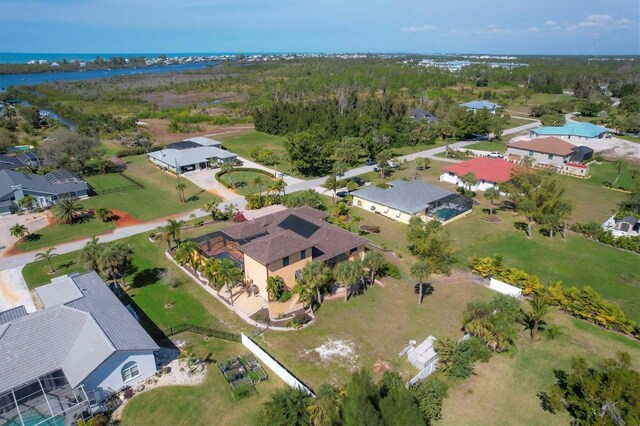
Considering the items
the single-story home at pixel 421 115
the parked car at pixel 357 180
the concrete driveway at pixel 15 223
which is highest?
the single-story home at pixel 421 115

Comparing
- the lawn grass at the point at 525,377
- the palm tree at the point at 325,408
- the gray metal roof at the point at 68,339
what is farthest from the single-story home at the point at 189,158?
the lawn grass at the point at 525,377

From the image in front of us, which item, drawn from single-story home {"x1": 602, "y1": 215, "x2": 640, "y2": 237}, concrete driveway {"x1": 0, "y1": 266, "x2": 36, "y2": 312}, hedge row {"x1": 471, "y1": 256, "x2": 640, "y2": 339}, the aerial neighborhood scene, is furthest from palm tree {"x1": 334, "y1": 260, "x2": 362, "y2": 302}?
single-story home {"x1": 602, "y1": 215, "x2": 640, "y2": 237}

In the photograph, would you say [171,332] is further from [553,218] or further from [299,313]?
[553,218]

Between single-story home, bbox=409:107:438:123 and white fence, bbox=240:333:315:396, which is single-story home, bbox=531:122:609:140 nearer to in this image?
single-story home, bbox=409:107:438:123

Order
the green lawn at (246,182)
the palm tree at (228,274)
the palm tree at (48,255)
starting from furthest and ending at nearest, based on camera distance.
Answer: the green lawn at (246,182)
the palm tree at (48,255)
the palm tree at (228,274)

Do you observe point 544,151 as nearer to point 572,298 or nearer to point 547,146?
point 547,146

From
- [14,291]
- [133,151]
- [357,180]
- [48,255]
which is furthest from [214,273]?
[133,151]

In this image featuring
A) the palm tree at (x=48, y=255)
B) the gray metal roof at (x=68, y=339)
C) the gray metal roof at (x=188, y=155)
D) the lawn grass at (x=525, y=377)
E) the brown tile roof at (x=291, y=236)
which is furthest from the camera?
the gray metal roof at (x=188, y=155)

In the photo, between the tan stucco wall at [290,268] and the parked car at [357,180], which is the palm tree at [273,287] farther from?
the parked car at [357,180]

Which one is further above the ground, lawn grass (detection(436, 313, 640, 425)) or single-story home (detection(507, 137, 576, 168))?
single-story home (detection(507, 137, 576, 168))
